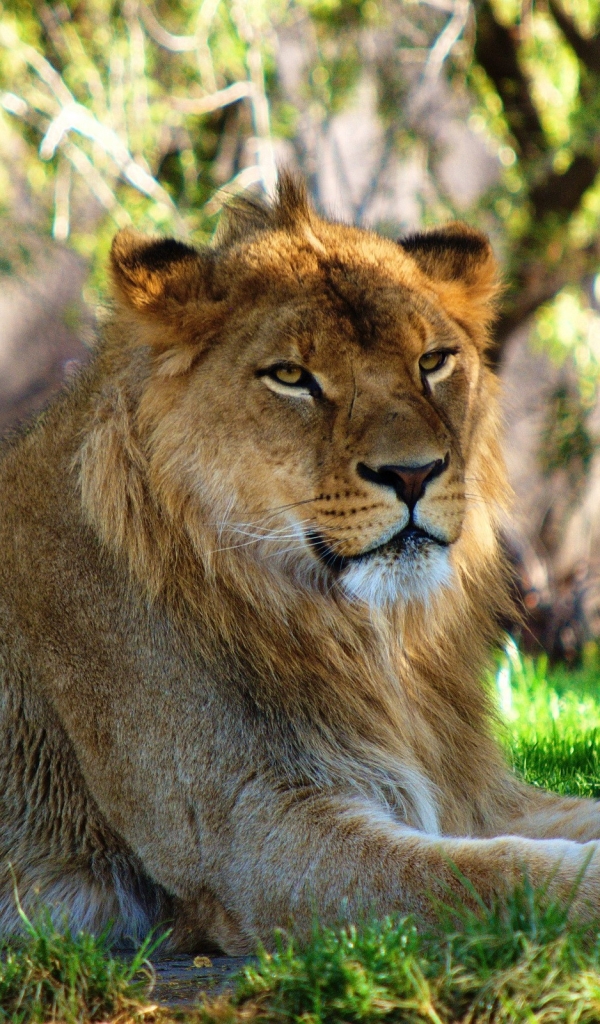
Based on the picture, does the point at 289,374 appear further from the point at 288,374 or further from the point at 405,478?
the point at 405,478

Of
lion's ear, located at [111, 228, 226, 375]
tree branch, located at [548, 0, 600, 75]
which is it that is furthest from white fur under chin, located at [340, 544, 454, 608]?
tree branch, located at [548, 0, 600, 75]

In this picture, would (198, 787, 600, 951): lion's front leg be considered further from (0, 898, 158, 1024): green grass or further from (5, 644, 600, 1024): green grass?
(0, 898, 158, 1024): green grass

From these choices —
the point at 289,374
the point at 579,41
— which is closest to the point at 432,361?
the point at 289,374

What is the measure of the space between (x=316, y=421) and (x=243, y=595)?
489 mm

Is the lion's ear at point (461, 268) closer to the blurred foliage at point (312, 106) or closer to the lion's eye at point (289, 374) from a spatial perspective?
the lion's eye at point (289, 374)

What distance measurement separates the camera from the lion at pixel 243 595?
288 centimetres

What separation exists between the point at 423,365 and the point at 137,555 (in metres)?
0.91

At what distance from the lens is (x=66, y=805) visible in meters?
3.16

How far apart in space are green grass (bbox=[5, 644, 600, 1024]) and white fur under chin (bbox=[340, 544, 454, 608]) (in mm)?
797

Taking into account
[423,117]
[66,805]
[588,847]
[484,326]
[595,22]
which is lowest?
[66,805]

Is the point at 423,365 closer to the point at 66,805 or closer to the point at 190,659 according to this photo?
the point at 190,659

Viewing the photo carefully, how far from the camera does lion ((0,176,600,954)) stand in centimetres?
288

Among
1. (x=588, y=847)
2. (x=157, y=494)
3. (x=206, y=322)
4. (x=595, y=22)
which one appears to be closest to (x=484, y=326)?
(x=206, y=322)

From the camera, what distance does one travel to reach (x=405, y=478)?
9.34 ft
